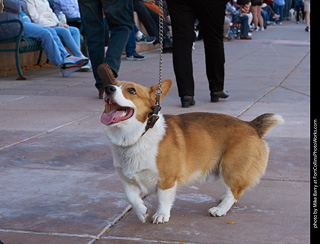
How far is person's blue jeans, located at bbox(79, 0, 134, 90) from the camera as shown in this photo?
7.15m

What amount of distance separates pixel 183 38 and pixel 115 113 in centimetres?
367

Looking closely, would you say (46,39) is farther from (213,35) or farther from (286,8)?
(286,8)

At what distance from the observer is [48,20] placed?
10.3 m

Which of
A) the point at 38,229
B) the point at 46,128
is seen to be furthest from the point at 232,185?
the point at 46,128

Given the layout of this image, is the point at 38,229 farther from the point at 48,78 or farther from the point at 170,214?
the point at 48,78

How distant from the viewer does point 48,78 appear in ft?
32.6

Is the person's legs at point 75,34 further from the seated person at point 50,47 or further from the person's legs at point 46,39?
the person's legs at point 46,39

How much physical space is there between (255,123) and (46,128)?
2.73m

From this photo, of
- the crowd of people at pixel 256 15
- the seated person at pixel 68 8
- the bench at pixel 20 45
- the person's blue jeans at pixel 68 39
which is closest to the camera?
the bench at pixel 20 45

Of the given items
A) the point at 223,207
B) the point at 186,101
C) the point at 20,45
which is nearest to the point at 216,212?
the point at 223,207

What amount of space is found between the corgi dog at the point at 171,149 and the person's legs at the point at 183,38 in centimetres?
304

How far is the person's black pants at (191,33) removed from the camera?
6.55m

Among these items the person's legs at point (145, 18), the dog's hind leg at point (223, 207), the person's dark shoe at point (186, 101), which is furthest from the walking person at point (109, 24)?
the person's legs at point (145, 18)

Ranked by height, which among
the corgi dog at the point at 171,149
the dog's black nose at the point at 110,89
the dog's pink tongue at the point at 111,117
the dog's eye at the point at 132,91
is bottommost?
the corgi dog at the point at 171,149
